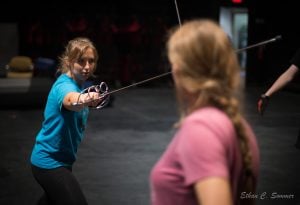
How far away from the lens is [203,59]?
1.13m

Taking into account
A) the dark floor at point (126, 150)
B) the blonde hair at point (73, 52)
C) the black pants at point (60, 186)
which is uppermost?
the blonde hair at point (73, 52)

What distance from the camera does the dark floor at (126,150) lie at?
4.12 meters

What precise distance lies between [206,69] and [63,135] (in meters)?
1.34

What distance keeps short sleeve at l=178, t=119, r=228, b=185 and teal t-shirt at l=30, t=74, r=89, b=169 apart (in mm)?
1256

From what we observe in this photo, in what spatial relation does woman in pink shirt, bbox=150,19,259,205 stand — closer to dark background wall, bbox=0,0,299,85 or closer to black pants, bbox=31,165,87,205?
black pants, bbox=31,165,87,205

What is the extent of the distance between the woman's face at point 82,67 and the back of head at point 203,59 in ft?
4.25

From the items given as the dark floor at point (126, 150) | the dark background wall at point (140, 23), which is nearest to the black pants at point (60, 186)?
the dark floor at point (126, 150)

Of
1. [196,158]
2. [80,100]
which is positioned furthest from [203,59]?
[80,100]

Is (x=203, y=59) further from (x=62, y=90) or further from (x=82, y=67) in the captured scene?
(x=82, y=67)

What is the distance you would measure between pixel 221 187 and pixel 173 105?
7.97 m

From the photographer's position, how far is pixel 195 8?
1278cm

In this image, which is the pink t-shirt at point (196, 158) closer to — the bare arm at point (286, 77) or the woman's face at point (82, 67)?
the woman's face at point (82, 67)

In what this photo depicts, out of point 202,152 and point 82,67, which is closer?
point 202,152

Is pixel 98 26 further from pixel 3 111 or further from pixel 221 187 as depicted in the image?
pixel 221 187
